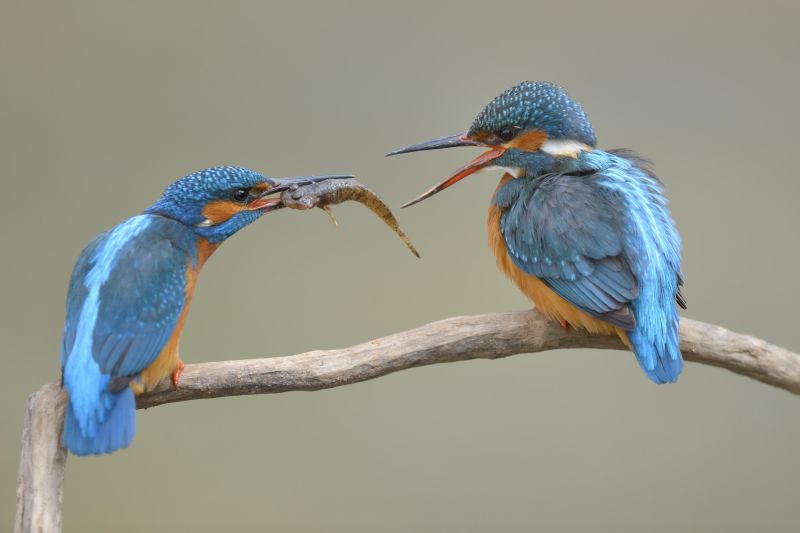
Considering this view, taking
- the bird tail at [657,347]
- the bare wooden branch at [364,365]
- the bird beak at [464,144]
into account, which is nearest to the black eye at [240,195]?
the bare wooden branch at [364,365]

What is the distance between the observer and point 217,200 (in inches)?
75.9

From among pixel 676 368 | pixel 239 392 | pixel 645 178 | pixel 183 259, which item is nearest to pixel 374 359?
pixel 239 392

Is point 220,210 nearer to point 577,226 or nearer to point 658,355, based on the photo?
point 577,226

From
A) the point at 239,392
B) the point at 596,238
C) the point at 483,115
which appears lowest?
the point at 239,392

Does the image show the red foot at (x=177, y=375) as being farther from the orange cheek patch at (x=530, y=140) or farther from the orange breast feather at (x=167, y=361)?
the orange cheek patch at (x=530, y=140)

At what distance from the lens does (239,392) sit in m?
1.93

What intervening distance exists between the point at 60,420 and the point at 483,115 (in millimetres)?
1210

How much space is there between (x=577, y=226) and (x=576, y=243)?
4 centimetres

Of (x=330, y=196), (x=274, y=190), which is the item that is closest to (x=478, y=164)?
(x=330, y=196)

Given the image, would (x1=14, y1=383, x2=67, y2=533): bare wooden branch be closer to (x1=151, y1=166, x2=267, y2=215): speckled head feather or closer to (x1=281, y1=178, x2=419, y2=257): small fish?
(x1=151, y1=166, x2=267, y2=215): speckled head feather

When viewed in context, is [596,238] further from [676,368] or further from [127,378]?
[127,378]

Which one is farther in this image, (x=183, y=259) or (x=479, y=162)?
(x=479, y=162)

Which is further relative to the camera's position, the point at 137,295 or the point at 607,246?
the point at 607,246

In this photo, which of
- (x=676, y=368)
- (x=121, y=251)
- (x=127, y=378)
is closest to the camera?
(x=127, y=378)
